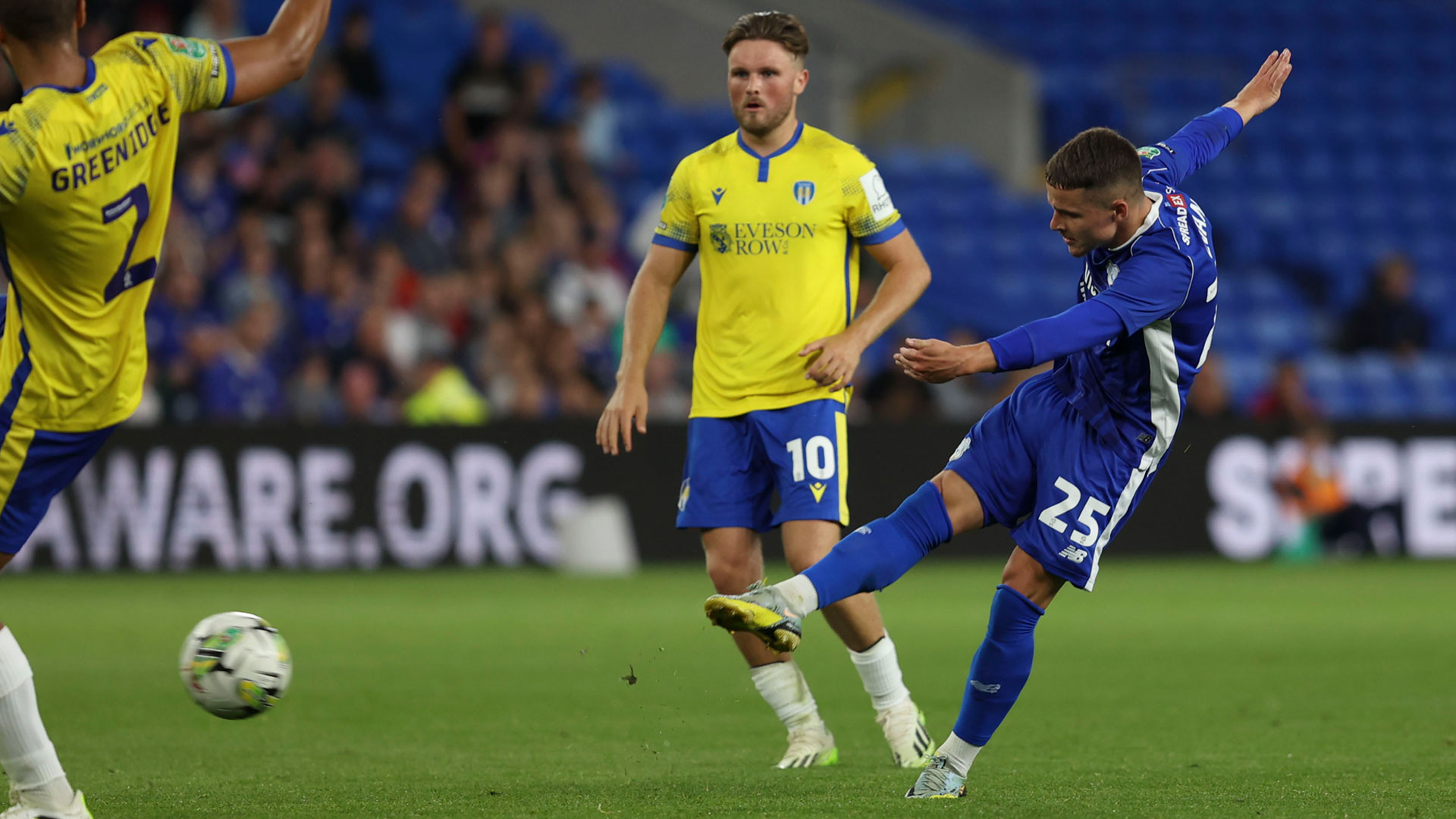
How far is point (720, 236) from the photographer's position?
19.5 ft

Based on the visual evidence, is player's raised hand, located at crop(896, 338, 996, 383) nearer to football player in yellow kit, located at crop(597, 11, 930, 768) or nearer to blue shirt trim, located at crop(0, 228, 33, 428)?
football player in yellow kit, located at crop(597, 11, 930, 768)

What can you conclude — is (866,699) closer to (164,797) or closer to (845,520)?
(845,520)

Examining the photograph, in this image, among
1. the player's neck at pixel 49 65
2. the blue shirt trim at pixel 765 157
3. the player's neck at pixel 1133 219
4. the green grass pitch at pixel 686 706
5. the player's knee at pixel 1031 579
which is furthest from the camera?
the blue shirt trim at pixel 765 157

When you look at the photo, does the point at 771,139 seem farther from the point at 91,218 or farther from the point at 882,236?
the point at 91,218

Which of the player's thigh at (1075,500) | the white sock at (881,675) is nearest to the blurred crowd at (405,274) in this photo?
the white sock at (881,675)

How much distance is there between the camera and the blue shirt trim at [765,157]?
19.5 ft

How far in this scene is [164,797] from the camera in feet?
16.2

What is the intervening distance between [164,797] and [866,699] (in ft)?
11.0

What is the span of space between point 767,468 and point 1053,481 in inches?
48.1

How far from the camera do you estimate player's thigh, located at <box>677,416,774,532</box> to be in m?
5.87

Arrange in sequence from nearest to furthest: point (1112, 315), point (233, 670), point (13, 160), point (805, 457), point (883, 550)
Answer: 1. point (13, 160)
2. point (1112, 315)
3. point (883, 550)
4. point (233, 670)
5. point (805, 457)

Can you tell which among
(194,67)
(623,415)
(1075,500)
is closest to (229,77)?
(194,67)

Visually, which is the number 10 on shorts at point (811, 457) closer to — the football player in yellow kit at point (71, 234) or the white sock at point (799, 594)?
the white sock at point (799, 594)

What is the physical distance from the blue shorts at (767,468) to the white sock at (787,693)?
1.58 ft
